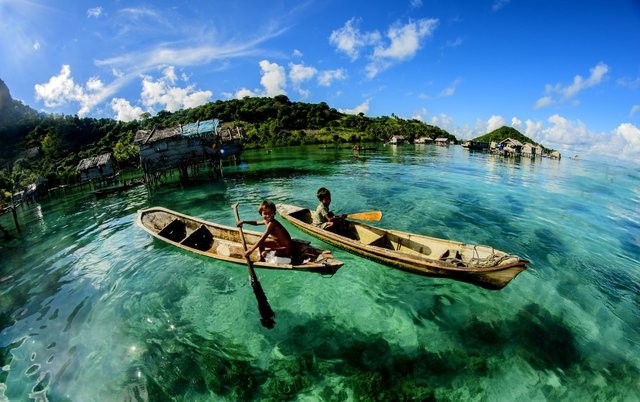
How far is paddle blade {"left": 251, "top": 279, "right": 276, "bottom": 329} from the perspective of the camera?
7609mm

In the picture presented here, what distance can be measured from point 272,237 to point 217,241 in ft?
13.8

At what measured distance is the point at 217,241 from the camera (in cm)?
1218

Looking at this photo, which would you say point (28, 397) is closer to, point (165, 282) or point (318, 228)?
point (165, 282)

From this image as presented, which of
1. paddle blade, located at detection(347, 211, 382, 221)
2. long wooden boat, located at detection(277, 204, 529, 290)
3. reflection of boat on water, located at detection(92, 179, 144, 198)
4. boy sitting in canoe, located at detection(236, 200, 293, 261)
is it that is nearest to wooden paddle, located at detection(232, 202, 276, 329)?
boy sitting in canoe, located at detection(236, 200, 293, 261)

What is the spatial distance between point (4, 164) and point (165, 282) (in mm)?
69260

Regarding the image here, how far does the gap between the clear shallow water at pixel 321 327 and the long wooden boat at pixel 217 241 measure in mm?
777

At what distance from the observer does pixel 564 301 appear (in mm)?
9422

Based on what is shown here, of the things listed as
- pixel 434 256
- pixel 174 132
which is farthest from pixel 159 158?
pixel 434 256

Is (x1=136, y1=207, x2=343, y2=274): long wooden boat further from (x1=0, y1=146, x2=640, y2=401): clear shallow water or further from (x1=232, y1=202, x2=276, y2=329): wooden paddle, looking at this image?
(x1=232, y1=202, x2=276, y2=329): wooden paddle

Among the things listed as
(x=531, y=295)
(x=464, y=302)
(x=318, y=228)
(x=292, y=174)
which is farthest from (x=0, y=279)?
(x=292, y=174)

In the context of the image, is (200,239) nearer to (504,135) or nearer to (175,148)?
(175,148)

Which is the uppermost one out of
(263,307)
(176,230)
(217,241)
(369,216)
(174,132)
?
(174,132)

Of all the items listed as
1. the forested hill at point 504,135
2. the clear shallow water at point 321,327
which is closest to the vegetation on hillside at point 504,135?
the forested hill at point 504,135

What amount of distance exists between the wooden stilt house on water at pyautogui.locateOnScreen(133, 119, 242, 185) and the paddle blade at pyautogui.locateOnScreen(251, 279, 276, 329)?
91.8ft
